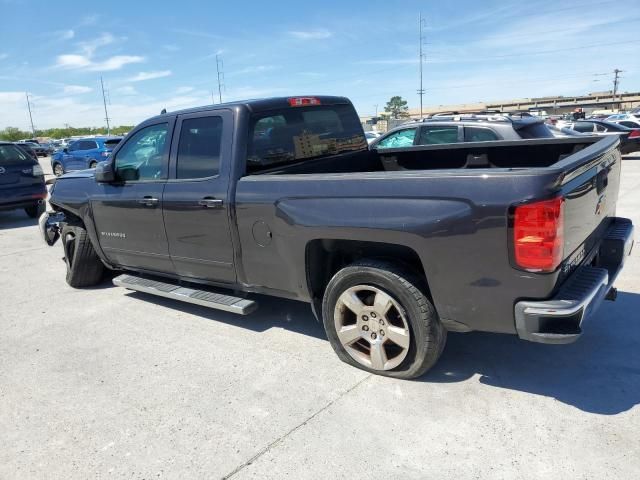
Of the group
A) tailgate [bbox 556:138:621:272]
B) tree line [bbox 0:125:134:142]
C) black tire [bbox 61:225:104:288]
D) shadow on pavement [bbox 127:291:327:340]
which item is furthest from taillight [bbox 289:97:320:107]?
tree line [bbox 0:125:134:142]

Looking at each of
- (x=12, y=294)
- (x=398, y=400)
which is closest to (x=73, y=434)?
(x=398, y=400)

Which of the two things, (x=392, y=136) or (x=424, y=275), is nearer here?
(x=424, y=275)

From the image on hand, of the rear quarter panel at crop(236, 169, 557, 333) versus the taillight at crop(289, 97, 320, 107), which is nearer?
the rear quarter panel at crop(236, 169, 557, 333)

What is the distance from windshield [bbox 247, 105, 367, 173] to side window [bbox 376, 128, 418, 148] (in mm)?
3648

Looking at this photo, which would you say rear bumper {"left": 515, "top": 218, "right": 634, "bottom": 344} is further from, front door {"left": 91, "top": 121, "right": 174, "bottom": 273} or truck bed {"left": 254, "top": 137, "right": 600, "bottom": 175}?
front door {"left": 91, "top": 121, "right": 174, "bottom": 273}

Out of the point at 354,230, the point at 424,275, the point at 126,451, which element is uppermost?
the point at 354,230

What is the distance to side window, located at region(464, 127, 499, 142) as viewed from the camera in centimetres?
760

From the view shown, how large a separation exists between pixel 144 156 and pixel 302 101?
1533 mm

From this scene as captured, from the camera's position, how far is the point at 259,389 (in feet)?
11.0

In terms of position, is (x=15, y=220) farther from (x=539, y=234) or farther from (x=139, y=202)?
(x=539, y=234)

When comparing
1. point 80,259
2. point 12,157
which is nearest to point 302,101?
point 80,259

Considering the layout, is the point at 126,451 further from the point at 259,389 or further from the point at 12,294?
the point at 12,294

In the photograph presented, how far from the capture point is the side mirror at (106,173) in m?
4.72

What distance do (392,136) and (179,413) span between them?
6.52 m
